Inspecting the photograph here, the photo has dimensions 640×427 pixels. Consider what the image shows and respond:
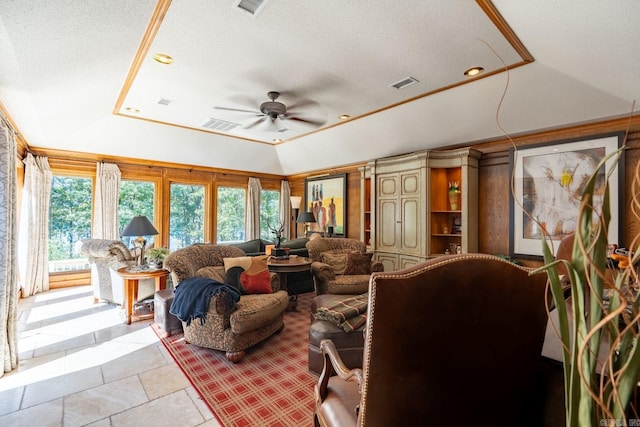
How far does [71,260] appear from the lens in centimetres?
557

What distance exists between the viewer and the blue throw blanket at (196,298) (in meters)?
2.73

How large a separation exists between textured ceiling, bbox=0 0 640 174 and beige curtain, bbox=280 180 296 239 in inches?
140

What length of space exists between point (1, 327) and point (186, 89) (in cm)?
294

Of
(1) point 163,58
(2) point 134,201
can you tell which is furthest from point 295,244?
(2) point 134,201

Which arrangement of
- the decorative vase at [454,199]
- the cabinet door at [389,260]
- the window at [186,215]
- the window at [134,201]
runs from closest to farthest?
1. the decorative vase at [454,199]
2. the cabinet door at [389,260]
3. the window at [134,201]
4. the window at [186,215]

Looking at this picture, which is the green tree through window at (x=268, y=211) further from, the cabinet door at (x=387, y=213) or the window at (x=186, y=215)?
the cabinet door at (x=387, y=213)

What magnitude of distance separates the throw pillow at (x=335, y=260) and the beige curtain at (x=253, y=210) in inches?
144

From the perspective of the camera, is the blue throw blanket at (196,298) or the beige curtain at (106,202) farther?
the beige curtain at (106,202)

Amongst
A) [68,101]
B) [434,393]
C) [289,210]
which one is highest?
[68,101]

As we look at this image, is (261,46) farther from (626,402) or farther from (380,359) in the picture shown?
(626,402)

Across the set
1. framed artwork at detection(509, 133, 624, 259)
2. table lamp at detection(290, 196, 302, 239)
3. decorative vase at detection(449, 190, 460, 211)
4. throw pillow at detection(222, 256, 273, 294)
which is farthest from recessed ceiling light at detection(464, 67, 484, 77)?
table lamp at detection(290, 196, 302, 239)

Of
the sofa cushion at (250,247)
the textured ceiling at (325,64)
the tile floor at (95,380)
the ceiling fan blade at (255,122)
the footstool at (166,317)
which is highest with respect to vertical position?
the textured ceiling at (325,64)

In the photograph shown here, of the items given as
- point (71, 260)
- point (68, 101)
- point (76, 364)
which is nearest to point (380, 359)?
point (76, 364)

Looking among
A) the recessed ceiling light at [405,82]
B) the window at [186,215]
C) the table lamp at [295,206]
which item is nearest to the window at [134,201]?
the window at [186,215]
